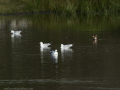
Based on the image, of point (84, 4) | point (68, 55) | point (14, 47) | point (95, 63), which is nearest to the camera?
point (95, 63)

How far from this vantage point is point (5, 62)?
19.5 m

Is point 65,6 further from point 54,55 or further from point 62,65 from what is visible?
point 62,65

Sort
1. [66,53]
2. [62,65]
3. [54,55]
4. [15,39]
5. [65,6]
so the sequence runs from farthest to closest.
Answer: [65,6] < [15,39] < [66,53] < [54,55] < [62,65]

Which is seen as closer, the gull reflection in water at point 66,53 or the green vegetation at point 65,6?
the gull reflection in water at point 66,53

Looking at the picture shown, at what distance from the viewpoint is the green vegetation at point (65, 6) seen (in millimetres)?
55250

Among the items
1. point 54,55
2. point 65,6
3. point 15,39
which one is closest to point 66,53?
point 54,55

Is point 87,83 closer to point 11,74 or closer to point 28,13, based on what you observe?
point 11,74

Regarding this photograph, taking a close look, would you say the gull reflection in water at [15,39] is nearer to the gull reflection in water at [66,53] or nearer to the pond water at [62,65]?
the pond water at [62,65]

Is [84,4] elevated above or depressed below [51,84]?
above

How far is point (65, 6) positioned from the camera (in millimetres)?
54938

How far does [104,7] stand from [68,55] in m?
36.5

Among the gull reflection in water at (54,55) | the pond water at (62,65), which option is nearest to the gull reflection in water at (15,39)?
the pond water at (62,65)

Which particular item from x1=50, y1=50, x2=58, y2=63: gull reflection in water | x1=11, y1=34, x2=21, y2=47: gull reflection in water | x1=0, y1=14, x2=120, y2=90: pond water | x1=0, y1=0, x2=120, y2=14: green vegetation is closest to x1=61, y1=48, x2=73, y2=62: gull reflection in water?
x1=0, y1=14, x2=120, y2=90: pond water

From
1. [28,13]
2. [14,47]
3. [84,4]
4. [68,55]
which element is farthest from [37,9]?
[68,55]
